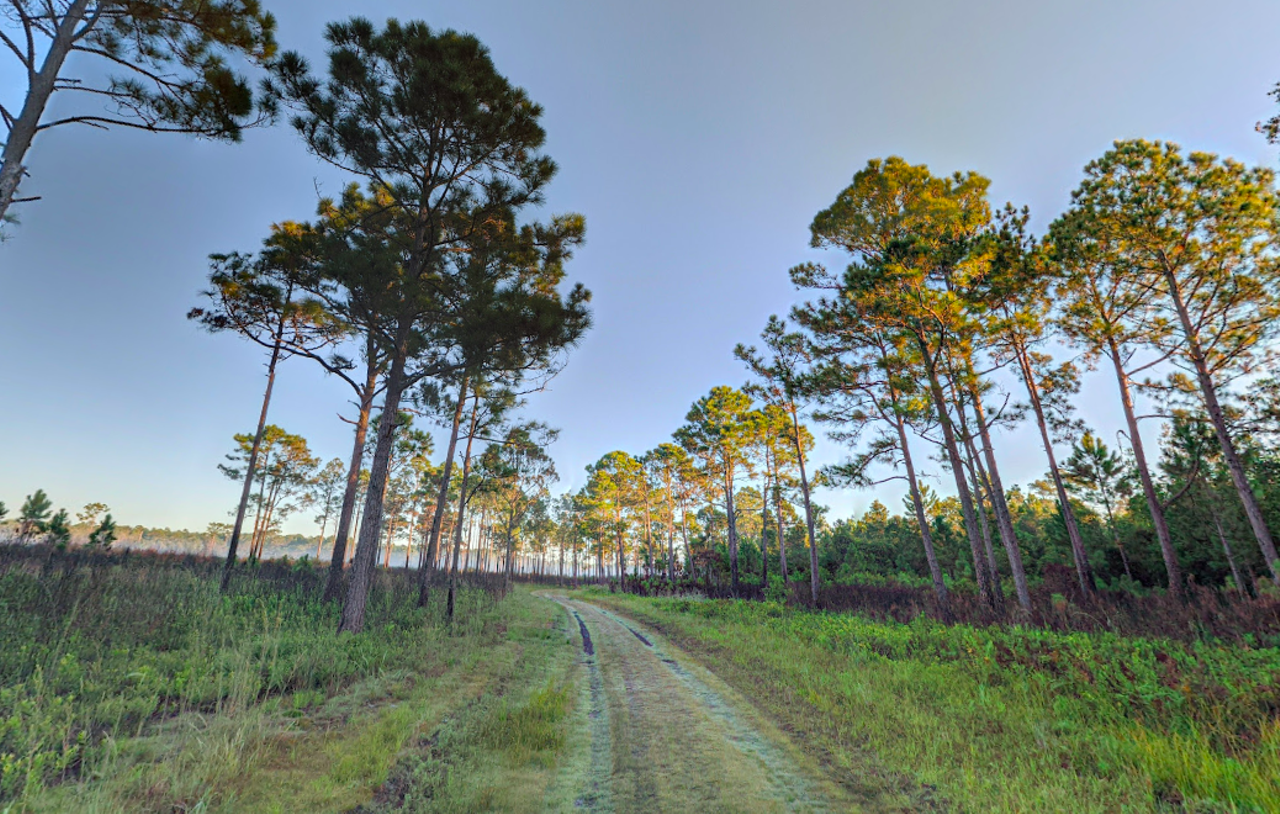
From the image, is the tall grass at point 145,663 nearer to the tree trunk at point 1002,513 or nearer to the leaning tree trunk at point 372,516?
the leaning tree trunk at point 372,516

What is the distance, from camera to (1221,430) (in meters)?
11.6

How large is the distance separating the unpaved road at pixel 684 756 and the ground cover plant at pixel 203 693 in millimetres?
1614

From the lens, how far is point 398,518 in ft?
175

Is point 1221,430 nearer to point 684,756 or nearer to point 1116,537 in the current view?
point 1116,537

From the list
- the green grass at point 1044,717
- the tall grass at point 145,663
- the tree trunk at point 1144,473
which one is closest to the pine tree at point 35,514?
the tall grass at point 145,663

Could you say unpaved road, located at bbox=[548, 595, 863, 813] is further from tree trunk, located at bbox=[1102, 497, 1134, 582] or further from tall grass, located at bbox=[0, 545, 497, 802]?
tree trunk, located at bbox=[1102, 497, 1134, 582]

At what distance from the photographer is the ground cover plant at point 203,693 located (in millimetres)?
3215

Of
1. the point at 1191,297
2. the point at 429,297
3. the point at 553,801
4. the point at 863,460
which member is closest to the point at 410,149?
the point at 429,297

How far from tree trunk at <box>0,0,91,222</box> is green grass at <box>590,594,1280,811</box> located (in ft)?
35.0

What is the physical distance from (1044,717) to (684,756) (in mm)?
4036

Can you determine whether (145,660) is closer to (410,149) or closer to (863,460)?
(410,149)

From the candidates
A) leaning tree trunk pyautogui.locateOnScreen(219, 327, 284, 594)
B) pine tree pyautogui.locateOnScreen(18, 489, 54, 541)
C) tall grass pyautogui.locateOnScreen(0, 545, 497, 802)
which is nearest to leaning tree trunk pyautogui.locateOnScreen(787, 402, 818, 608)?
tall grass pyautogui.locateOnScreen(0, 545, 497, 802)

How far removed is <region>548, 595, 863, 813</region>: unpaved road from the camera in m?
3.44

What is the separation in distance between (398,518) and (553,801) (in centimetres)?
5755
